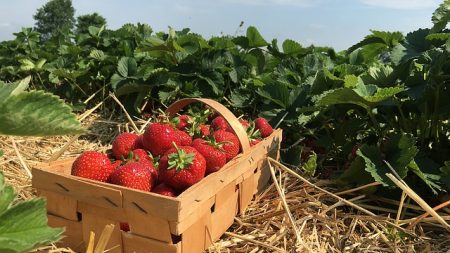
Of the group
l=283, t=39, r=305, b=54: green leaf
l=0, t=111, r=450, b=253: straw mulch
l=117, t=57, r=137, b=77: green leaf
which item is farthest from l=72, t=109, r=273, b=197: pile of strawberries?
l=117, t=57, r=137, b=77: green leaf

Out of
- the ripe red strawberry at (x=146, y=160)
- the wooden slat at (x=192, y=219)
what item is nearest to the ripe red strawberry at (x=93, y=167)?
the ripe red strawberry at (x=146, y=160)

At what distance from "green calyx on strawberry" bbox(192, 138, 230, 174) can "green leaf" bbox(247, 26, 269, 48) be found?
1.40m

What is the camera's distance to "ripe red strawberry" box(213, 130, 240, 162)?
1.72m

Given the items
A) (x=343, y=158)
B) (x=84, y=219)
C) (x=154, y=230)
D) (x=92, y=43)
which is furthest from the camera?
(x=92, y=43)

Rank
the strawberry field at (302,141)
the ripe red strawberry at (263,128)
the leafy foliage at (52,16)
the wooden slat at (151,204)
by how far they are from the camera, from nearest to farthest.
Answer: the wooden slat at (151,204) → the strawberry field at (302,141) → the ripe red strawberry at (263,128) → the leafy foliage at (52,16)

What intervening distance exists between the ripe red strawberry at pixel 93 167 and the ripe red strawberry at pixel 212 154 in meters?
0.30

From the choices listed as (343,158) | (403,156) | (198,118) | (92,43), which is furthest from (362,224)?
(92,43)

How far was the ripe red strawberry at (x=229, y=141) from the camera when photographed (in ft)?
5.64

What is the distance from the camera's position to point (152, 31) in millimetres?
4191

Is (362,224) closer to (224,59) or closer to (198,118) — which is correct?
(198,118)

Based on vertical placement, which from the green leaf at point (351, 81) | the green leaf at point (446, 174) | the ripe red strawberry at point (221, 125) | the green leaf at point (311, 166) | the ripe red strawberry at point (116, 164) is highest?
the green leaf at point (351, 81)

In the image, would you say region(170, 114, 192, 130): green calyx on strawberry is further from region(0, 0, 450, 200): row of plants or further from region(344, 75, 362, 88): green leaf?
region(344, 75, 362, 88): green leaf

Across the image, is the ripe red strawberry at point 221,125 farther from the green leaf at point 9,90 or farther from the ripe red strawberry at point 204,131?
the green leaf at point 9,90

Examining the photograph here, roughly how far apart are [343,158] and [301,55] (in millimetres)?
989
